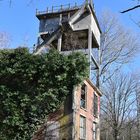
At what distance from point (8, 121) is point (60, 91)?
389 centimetres

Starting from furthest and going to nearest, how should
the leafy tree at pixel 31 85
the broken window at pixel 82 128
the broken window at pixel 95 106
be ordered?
the broken window at pixel 95 106 < the broken window at pixel 82 128 < the leafy tree at pixel 31 85

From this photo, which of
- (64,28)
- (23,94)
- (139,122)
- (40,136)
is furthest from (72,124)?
(139,122)

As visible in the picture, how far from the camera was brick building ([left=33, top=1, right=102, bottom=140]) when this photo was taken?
2081cm

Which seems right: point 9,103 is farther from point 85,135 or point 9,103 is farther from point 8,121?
point 85,135

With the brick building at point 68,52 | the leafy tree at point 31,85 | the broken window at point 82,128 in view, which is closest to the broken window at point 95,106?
the brick building at point 68,52

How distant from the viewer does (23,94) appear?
67.1ft

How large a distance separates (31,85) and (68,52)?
555cm

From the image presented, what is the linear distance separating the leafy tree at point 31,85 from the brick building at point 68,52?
32.8 inches

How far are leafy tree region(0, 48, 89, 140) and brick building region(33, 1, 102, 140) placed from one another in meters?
0.83

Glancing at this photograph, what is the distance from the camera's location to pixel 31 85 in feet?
69.1

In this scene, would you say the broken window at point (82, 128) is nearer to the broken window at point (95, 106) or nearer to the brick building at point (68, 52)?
the brick building at point (68, 52)

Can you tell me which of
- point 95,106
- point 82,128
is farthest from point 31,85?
point 95,106

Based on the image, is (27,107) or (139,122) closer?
(27,107)

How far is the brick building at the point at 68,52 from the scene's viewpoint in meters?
20.8
